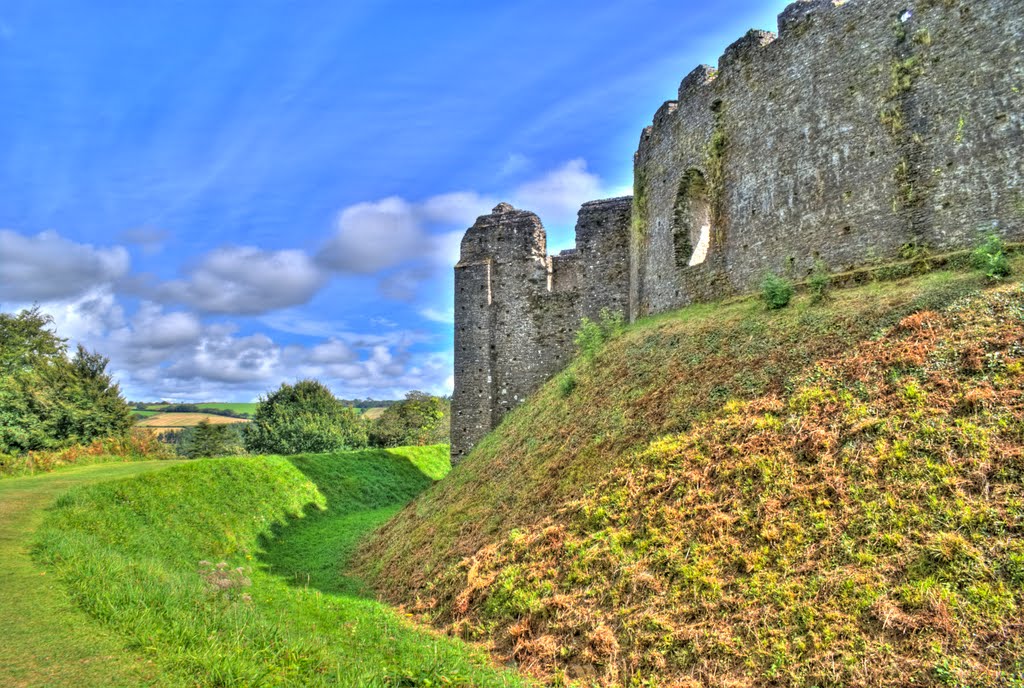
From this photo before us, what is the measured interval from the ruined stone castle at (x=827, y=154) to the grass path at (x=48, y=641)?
1134cm

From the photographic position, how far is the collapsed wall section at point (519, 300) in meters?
18.2

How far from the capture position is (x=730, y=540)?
20.0ft

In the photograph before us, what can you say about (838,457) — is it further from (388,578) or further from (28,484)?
(28,484)

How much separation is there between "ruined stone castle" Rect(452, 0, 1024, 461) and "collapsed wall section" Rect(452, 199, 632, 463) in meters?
0.23

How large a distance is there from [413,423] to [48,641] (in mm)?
48119

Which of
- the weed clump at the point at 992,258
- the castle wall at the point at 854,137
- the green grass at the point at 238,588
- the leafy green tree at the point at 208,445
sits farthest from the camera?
the leafy green tree at the point at 208,445

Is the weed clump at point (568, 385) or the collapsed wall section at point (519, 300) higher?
the collapsed wall section at point (519, 300)

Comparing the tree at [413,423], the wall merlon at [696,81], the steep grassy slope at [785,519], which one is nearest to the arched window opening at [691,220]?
the wall merlon at [696,81]

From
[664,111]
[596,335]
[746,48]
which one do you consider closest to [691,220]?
[664,111]

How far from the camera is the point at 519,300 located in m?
19.1

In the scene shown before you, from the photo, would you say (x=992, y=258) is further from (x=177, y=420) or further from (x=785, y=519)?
(x=177, y=420)

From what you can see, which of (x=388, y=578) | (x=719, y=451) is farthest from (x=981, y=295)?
(x=388, y=578)

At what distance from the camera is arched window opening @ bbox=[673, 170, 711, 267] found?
14.2m

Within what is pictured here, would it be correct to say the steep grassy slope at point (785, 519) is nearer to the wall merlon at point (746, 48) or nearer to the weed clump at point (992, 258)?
the weed clump at point (992, 258)
